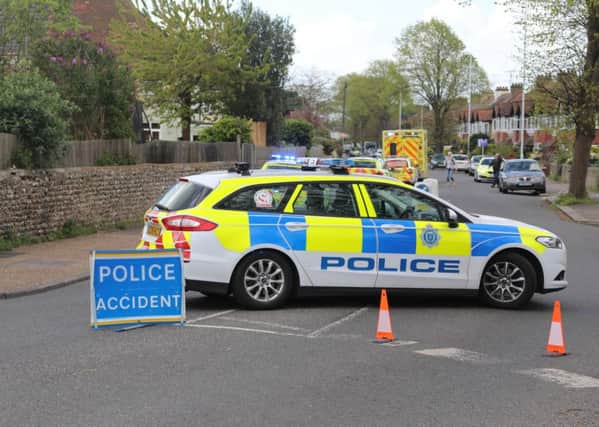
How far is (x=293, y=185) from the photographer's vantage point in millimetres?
10273

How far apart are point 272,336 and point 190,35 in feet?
79.5

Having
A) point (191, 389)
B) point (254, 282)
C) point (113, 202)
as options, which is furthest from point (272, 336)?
point (113, 202)

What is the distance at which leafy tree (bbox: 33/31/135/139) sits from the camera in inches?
826

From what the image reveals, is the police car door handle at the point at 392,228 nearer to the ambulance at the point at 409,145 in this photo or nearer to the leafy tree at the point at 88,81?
the leafy tree at the point at 88,81

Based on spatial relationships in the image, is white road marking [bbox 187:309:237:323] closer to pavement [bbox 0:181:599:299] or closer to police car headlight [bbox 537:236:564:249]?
pavement [bbox 0:181:599:299]

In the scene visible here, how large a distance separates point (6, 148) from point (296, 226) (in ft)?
28.3

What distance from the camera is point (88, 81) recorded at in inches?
826

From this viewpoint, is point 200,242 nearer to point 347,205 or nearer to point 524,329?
point 347,205

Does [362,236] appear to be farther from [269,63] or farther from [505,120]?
[505,120]

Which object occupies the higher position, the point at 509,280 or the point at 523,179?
the point at 523,179

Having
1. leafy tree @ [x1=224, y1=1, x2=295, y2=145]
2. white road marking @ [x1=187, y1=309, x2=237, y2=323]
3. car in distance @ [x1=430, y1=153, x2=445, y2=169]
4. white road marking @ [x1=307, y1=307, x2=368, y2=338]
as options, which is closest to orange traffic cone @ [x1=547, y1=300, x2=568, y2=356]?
white road marking @ [x1=307, y1=307, x2=368, y2=338]

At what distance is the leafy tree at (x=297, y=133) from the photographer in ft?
182

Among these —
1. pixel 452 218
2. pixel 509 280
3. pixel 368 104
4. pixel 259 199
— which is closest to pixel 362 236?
pixel 452 218

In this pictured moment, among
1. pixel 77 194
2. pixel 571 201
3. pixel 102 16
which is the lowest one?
pixel 571 201
